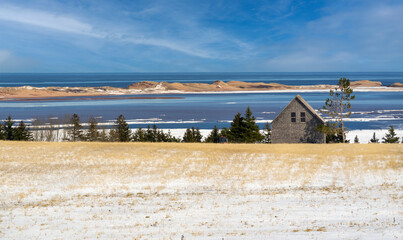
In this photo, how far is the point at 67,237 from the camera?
15.0 meters

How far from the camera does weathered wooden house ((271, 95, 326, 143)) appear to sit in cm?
5288

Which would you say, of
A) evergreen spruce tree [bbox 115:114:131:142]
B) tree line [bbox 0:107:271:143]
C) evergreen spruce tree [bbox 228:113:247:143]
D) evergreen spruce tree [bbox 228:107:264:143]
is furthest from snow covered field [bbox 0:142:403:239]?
evergreen spruce tree [bbox 115:114:131:142]

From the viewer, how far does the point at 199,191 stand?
23844 millimetres

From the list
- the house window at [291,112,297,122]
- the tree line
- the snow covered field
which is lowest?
the snow covered field

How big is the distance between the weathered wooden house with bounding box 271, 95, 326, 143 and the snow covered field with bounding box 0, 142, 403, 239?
13.5m

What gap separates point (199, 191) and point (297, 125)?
33.1 meters

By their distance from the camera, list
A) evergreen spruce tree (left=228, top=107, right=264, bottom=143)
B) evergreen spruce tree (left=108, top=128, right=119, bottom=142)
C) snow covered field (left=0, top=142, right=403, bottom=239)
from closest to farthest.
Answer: snow covered field (left=0, top=142, right=403, bottom=239), evergreen spruce tree (left=228, top=107, right=264, bottom=143), evergreen spruce tree (left=108, top=128, right=119, bottom=142)

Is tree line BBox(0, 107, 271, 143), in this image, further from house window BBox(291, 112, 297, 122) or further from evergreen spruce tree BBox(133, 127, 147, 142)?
house window BBox(291, 112, 297, 122)

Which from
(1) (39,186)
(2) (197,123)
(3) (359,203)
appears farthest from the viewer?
(2) (197,123)

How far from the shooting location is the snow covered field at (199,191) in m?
15.6

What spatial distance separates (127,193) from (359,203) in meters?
14.0

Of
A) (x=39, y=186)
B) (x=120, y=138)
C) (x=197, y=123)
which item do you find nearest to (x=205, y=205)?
(x=39, y=186)

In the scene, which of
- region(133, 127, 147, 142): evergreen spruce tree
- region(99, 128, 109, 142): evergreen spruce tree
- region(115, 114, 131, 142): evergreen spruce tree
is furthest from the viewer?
region(115, 114, 131, 142): evergreen spruce tree

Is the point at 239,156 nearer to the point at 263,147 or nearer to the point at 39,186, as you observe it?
the point at 263,147
